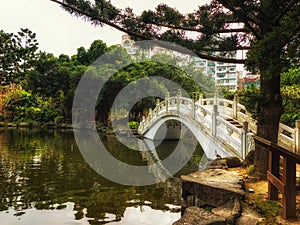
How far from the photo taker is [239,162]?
26.2 ft

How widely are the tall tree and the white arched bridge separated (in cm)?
179

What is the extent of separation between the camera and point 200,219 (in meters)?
4.40

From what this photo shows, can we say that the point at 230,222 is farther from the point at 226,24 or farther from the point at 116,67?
the point at 116,67

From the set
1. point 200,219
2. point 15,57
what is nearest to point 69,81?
point 15,57

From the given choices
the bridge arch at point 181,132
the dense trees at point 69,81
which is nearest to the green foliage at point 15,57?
the dense trees at point 69,81

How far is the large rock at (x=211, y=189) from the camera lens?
507cm

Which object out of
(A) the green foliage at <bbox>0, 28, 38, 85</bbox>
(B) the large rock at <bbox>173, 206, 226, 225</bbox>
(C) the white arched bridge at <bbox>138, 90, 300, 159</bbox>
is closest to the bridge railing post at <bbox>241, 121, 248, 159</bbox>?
(C) the white arched bridge at <bbox>138, 90, 300, 159</bbox>

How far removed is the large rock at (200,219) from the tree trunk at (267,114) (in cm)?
233

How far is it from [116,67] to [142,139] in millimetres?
10081

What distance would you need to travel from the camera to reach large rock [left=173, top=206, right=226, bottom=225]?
4.28m

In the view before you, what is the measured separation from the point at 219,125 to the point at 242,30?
431cm

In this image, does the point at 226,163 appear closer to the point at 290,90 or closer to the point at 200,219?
the point at 290,90

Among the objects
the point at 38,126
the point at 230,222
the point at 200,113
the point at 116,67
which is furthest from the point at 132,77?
the point at 230,222

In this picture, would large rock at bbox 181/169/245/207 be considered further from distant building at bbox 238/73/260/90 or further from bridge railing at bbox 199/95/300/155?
bridge railing at bbox 199/95/300/155
